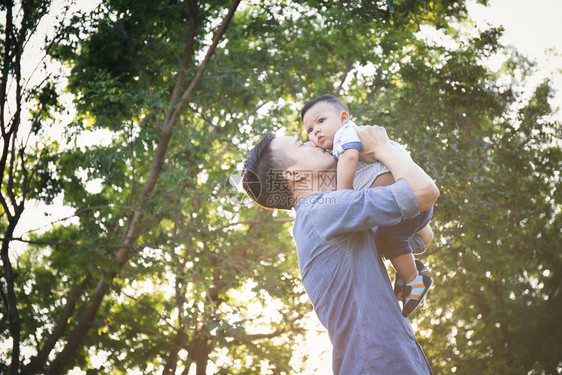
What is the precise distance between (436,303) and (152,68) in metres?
7.21

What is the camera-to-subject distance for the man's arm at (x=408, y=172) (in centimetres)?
188

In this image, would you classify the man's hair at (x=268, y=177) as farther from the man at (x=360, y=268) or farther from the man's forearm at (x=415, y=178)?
the man's forearm at (x=415, y=178)

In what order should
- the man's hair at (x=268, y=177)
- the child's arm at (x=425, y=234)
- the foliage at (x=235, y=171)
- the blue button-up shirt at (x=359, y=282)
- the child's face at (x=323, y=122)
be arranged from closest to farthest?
the blue button-up shirt at (x=359, y=282), the man's hair at (x=268, y=177), the child's arm at (x=425, y=234), the child's face at (x=323, y=122), the foliage at (x=235, y=171)

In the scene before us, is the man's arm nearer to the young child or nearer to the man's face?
the young child

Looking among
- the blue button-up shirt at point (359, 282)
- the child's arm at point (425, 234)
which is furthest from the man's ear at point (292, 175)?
the child's arm at point (425, 234)

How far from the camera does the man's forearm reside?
1.88 m

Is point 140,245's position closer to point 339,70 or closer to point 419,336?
point 339,70

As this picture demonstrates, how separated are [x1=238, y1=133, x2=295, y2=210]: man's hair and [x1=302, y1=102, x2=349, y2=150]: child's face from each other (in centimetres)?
→ 41

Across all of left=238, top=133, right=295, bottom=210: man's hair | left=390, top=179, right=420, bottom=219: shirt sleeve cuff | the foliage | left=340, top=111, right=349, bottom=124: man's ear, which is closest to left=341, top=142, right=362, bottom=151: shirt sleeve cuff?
left=238, top=133, right=295, bottom=210: man's hair

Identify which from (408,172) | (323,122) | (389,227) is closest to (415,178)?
(408,172)

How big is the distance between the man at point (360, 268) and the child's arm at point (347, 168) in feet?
0.32

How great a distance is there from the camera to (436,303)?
1112cm

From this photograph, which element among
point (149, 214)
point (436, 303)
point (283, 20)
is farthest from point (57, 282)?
point (436, 303)

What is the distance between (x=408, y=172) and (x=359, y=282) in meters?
0.43
